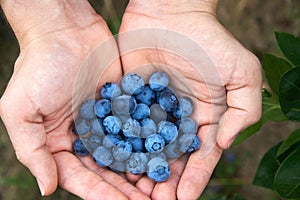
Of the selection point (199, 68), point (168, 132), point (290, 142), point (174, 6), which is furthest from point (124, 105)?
point (290, 142)

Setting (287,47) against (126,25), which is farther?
(126,25)

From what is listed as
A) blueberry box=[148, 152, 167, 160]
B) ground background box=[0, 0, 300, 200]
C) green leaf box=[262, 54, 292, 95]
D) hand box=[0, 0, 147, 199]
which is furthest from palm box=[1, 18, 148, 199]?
ground background box=[0, 0, 300, 200]

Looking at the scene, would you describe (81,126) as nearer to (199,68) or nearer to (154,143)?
(154,143)

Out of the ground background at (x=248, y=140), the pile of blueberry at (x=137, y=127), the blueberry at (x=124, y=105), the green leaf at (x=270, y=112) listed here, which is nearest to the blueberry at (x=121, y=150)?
the pile of blueberry at (x=137, y=127)

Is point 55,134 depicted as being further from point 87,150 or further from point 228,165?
point 228,165

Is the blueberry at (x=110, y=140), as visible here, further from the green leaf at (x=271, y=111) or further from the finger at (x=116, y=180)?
the green leaf at (x=271, y=111)

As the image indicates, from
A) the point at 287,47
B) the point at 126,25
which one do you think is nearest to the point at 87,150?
the point at 126,25
